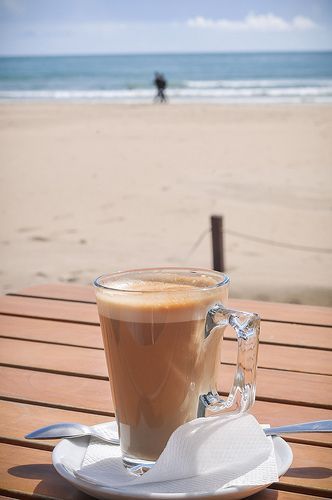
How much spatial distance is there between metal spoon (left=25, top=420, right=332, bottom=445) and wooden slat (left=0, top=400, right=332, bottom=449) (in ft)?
0.15

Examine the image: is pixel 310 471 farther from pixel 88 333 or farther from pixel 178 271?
pixel 88 333

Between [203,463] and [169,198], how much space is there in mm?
7612

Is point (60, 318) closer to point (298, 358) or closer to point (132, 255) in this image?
point (298, 358)

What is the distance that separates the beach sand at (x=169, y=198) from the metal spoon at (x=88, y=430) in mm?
3830

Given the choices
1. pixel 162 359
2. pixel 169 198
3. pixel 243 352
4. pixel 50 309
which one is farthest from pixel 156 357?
pixel 169 198

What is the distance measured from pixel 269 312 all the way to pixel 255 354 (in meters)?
0.87

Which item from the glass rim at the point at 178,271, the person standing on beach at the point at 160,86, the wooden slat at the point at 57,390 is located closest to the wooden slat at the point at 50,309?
the wooden slat at the point at 57,390

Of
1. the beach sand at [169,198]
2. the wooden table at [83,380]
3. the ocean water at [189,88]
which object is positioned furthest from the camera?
the ocean water at [189,88]

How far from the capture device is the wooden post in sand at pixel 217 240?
3945mm

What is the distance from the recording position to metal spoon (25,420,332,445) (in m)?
0.96

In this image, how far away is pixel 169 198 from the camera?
332 inches

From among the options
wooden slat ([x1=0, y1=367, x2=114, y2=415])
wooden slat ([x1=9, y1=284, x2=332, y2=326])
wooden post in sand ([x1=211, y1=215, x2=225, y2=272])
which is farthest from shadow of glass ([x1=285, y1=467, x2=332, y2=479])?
wooden post in sand ([x1=211, y1=215, x2=225, y2=272])

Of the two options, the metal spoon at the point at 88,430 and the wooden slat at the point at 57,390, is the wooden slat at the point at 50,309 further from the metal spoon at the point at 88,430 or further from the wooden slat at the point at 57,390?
the metal spoon at the point at 88,430

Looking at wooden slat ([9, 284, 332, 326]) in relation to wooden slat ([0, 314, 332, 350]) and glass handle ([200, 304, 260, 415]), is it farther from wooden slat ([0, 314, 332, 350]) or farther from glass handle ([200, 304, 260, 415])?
glass handle ([200, 304, 260, 415])
